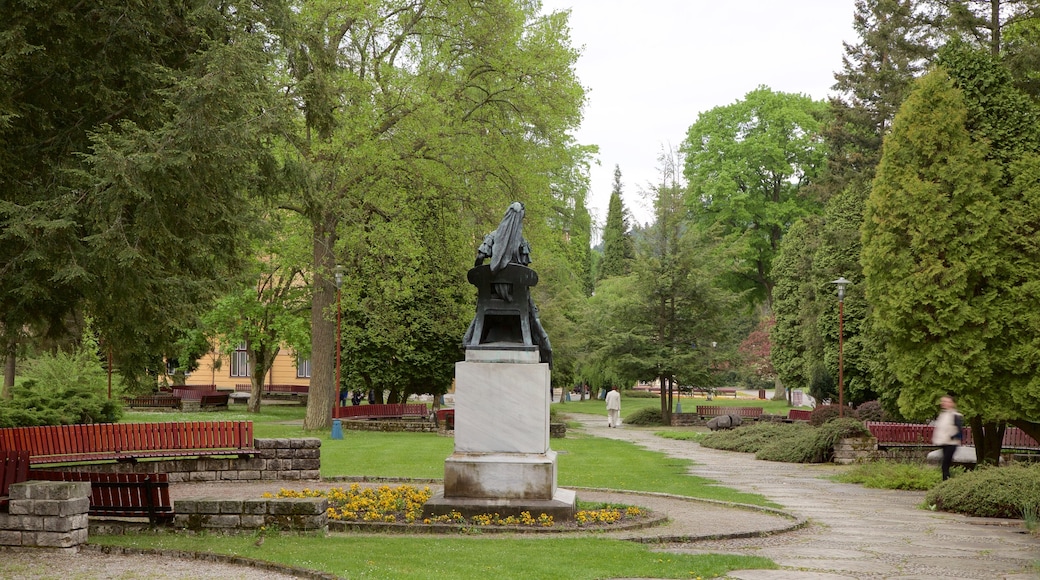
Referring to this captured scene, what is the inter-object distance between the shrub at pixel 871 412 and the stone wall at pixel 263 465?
18.6 metres

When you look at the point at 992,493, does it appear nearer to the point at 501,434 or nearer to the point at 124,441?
the point at 501,434

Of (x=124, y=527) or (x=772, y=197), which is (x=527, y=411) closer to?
(x=124, y=527)

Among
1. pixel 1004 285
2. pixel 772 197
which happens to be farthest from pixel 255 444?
pixel 772 197

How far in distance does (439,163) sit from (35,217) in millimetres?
18475

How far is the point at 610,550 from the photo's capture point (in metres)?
10.5

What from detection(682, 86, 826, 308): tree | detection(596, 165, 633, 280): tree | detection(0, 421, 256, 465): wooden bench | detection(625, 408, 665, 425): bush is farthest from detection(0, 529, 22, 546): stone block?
detection(596, 165, 633, 280): tree

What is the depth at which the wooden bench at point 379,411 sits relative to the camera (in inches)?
1320

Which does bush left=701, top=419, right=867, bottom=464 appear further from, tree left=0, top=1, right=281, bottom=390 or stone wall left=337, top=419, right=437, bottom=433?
tree left=0, top=1, right=281, bottom=390

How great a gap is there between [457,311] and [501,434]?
1904 centimetres

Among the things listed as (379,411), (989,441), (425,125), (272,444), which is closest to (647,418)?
(379,411)

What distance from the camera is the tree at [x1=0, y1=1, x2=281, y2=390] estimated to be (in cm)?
958

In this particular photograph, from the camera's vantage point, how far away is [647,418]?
43.4 meters

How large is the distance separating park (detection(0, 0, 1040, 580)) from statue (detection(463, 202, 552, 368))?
0.04 meters

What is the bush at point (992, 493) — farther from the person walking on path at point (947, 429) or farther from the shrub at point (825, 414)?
the shrub at point (825, 414)
